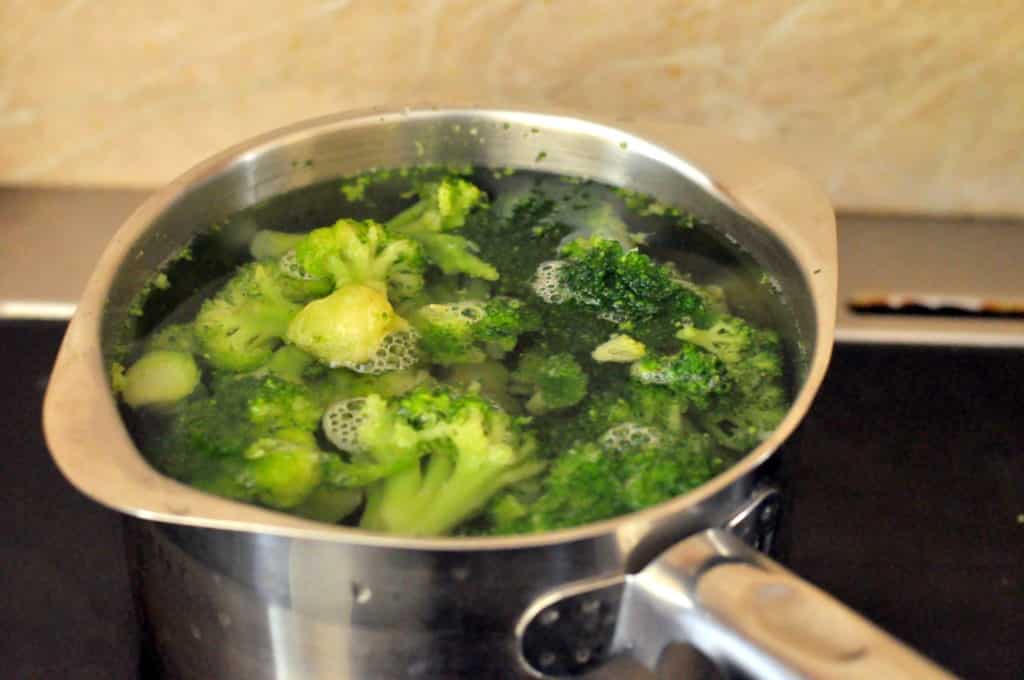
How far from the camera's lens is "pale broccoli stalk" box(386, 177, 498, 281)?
0.90m

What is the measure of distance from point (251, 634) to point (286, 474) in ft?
→ 0.31

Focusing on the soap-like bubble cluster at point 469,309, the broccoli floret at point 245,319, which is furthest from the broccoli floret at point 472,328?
the broccoli floret at point 245,319

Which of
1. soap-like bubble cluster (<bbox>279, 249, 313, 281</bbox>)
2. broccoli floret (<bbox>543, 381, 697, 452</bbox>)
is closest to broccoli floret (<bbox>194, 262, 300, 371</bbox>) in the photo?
soap-like bubble cluster (<bbox>279, 249, 313, 281</bbox>)

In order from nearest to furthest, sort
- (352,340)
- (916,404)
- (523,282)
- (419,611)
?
(419,611) < (352,340) < (523,282) < (916,404)

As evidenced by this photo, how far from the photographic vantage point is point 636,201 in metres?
0.95

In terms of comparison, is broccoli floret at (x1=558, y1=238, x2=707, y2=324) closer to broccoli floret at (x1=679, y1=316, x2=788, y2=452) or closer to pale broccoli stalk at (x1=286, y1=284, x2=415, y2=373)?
broccoli floret at (x1=679, y1=316, x2=788, y2=452)

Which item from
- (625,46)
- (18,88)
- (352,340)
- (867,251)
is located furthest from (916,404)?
(18,88)

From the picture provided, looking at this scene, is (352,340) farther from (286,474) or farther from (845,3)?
(845,3)

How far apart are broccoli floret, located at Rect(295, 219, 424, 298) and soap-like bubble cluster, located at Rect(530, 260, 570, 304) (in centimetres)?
9

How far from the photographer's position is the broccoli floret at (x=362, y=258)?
0.85m

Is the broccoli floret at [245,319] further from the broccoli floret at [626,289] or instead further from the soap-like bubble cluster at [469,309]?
the broccoli floret at [626,289]

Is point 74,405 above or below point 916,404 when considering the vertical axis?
above

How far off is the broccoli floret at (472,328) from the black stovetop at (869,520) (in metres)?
0.23

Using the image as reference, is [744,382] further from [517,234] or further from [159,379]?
[159,379]
